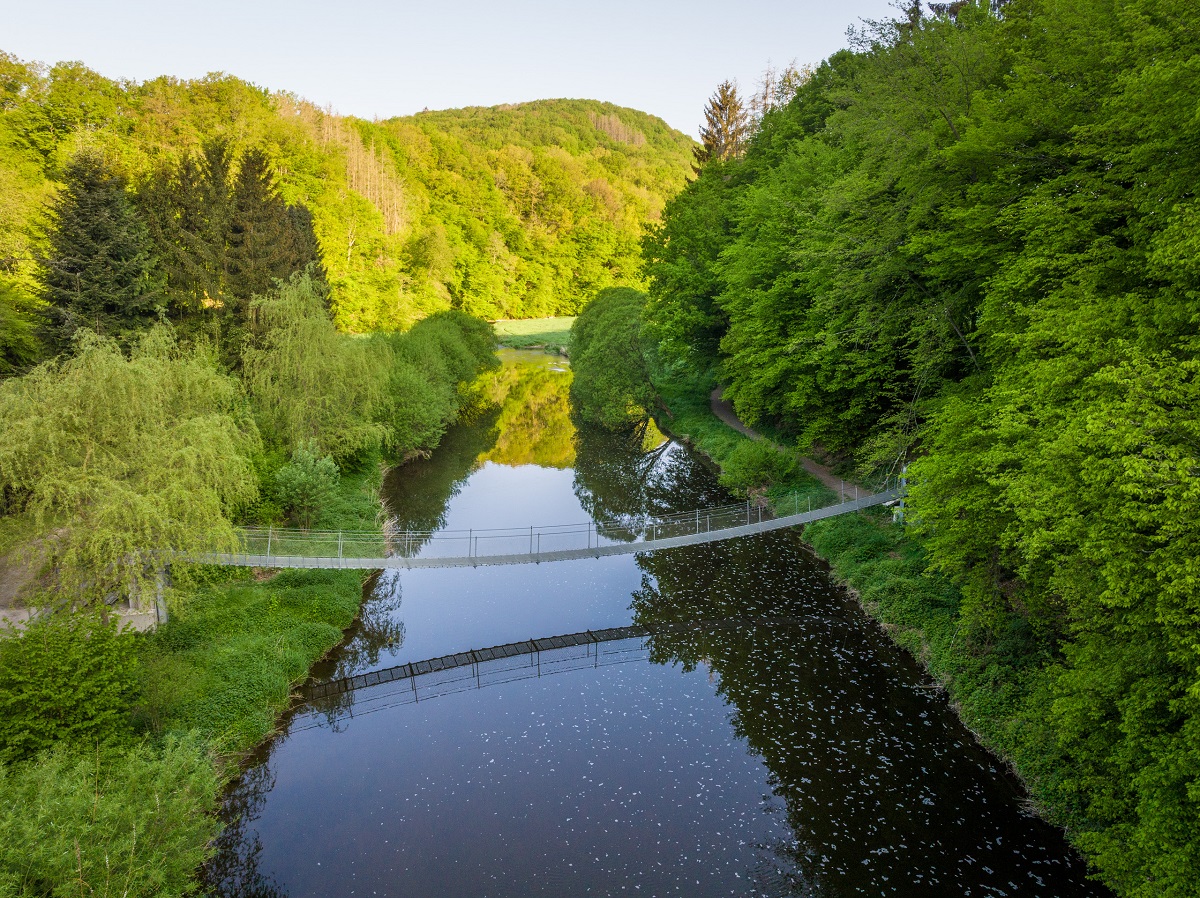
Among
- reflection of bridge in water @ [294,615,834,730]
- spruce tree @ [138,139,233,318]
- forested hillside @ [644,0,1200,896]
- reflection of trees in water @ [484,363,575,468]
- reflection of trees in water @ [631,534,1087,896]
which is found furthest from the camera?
reflection of trees in water @ [484,363,575,468]

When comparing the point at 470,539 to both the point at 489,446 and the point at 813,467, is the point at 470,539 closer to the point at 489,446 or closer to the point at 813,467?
the point at 813,467

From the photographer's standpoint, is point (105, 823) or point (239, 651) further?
point (239, 651)

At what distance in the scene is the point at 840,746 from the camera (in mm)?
14102

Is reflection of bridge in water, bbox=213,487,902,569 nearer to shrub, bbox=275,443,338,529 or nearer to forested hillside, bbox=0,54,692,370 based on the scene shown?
shrub, bbox=275,443,338,529


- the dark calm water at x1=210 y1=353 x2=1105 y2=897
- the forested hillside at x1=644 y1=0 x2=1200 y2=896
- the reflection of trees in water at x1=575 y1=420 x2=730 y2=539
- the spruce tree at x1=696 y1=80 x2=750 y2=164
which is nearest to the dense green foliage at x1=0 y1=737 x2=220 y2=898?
the dark calm water at x1=210 y1=353 x2=1105 y2=897

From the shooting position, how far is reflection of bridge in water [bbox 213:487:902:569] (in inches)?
663

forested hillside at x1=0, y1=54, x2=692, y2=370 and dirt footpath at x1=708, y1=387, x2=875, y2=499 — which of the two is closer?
dirt footpath at x1=708, y1=387, x2=875, y2=499

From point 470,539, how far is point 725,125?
45.6m

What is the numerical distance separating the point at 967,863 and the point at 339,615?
13825mm

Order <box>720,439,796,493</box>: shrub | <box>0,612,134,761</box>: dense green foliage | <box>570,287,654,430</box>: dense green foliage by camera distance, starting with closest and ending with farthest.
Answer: <box>0,612,134,761</box>: dense green foliage
<box>720,439,796,493</box>: shrub
<box>570,287,654,430</box>: dense green foliage

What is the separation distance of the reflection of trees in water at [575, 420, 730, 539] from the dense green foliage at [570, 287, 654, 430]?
132 centimetres

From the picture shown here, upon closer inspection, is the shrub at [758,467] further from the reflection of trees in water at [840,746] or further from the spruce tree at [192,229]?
the spruce tree at [192,229]

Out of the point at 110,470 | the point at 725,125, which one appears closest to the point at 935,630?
the point at 110,470

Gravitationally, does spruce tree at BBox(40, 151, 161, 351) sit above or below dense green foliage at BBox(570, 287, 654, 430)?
above
